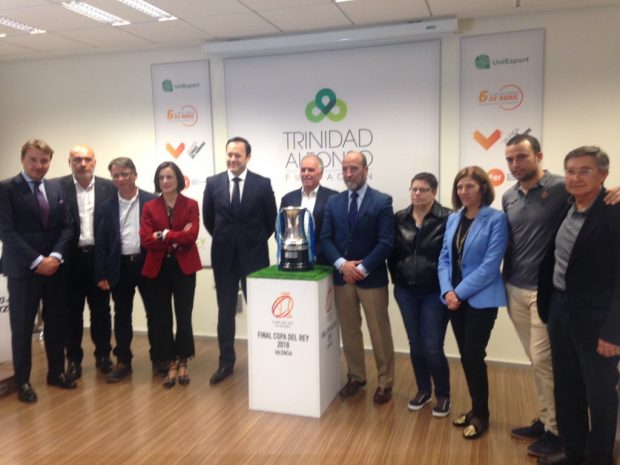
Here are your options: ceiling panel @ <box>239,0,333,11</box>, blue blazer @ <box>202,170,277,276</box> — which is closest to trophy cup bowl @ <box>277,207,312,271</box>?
blue blazer @ <box>202,170,277,276</box>

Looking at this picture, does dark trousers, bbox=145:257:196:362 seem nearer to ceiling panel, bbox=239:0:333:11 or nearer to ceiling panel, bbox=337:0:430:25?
ceiling panel, bbox=239:0:333:11

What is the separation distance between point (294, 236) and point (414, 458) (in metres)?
1.52

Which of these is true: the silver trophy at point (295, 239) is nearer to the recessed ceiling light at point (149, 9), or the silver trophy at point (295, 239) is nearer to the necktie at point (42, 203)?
the necktie at point (42, 203)

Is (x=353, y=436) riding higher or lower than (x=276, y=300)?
lower

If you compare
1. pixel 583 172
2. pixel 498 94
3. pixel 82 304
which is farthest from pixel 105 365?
pixel 498 94

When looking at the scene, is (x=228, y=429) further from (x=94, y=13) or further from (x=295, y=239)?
(x=94, y=13)

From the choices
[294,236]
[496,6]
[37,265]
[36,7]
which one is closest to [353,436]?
[294,236]

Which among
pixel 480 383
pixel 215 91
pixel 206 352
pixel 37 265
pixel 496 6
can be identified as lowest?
pixel 206 352

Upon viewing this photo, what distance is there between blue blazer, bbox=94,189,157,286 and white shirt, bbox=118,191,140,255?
4 cm

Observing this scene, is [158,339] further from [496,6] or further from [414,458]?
[496,6]

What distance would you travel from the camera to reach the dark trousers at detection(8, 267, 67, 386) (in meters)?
3.66

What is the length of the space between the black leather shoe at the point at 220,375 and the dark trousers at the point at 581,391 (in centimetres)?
236

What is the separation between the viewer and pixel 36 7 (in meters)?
3.85

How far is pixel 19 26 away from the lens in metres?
4.37
